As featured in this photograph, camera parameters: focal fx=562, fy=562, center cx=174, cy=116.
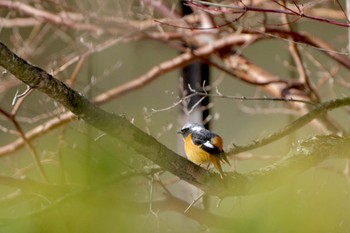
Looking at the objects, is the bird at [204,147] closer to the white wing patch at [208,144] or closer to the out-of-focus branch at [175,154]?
the white wing patch at [208,144]

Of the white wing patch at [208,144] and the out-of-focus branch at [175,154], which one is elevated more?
the white wing patch at [208,144]

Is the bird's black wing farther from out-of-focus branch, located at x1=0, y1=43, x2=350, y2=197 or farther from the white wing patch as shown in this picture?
out-of-focus branch, located at x1=0, y1=43, x2=350, y2=197

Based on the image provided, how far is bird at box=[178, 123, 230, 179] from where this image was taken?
6.49 ft

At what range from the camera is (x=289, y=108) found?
376 centimetres

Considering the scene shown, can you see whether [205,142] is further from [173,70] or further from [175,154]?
[173,70]

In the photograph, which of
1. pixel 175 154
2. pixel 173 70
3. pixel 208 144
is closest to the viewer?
pixel 175 154

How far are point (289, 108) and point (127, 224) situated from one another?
334 centimetres

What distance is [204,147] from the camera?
79.4 inches

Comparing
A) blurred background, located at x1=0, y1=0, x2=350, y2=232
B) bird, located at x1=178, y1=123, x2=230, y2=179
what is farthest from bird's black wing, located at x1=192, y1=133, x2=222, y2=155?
blurred background, located at x1=0, y1=0, x2=350, y2=232

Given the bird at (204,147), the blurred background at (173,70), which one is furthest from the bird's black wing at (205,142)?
the blurred background at (173,70)

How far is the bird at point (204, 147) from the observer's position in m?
1.98

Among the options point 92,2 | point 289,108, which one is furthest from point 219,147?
point 92,2

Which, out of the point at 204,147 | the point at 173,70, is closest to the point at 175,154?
the point at 204,147

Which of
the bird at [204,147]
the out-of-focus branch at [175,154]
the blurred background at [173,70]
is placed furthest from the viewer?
the blurred background at [173,70]
